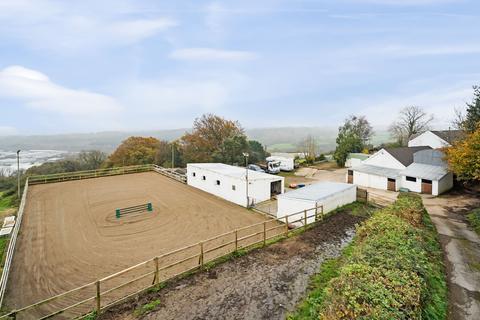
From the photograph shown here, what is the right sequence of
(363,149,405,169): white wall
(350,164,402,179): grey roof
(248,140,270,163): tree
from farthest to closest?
(248,140,270,163): tree, (363,149,405,169): white wall, (350,164,402,179): grey roof

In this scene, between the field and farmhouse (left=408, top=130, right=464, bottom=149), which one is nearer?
the field

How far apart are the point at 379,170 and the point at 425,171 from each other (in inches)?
153

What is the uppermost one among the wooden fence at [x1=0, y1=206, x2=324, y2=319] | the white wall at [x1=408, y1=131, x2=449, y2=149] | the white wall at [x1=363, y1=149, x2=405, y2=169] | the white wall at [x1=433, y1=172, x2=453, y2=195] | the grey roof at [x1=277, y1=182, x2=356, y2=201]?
the white wall at [x1=408, y1=131, x2=449, y2=149]

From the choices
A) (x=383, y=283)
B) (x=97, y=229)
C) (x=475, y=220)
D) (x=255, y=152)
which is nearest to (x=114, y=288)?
(x=383, y=283)

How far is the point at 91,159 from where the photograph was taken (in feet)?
166

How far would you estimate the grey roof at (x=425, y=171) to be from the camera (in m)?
22.3

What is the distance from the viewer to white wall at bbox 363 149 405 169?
26500 millimetres

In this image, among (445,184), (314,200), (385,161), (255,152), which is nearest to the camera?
(314,200)

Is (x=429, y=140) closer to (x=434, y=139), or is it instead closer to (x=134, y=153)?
(x=434, y=139)

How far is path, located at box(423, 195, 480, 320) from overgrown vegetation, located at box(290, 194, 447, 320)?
1.06ft

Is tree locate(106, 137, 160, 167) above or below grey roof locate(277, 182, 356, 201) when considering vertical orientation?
above

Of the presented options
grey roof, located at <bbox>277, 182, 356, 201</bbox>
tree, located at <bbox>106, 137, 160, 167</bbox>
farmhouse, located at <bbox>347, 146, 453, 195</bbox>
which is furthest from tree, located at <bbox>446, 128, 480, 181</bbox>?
tree, located at <bbox>106, 137, 160, 167</bbox>

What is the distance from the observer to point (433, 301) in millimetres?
6617

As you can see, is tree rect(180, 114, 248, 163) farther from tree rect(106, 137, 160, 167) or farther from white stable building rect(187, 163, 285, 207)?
white stable building rect(187, 163, 285, 207)
